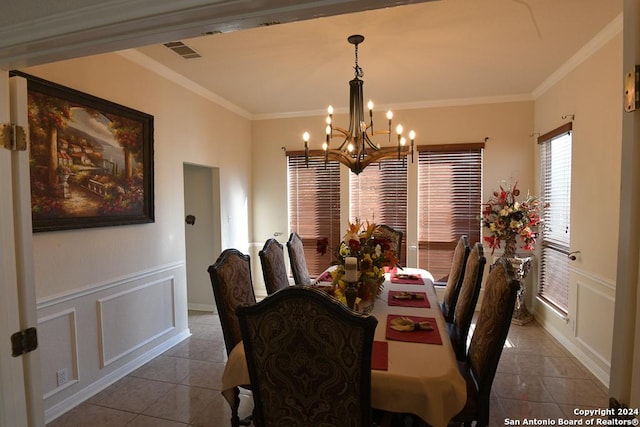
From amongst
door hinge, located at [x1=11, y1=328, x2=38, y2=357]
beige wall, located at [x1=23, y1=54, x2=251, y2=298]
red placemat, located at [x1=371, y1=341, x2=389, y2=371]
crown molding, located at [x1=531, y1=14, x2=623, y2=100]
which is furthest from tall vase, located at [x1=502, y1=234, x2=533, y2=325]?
door hinge, located at [x1=11, y1=328, x2=38, y2=357]

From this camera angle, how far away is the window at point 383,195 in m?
4.82

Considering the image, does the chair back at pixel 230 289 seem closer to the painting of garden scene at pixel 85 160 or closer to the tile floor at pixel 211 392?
the tile floor at pixel 211 392

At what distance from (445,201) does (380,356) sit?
3.44 m

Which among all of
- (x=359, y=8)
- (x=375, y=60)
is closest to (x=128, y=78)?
(x=375, y=60)

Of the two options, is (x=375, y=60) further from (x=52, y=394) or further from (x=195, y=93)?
(x=52, y=394)

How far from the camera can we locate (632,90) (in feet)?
2.35

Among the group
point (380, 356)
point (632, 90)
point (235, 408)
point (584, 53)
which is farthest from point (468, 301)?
point (584, 53)

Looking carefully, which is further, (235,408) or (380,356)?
(235,408)

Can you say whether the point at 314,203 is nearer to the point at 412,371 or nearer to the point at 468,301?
the point at 468,301

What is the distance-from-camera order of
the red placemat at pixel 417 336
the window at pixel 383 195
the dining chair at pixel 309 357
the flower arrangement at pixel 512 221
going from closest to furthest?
the dining chair at pixel 309 357 < the red placemat at pixel 417 336 < the flower arrangement at pixel 512 221 < the window at pixel 383 195

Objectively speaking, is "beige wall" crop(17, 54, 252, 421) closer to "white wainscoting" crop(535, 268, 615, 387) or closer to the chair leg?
the chair leg

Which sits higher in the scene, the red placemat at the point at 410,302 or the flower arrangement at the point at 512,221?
the flower arrangement at the point at 512,221

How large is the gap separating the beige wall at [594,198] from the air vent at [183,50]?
Answer: 351cm

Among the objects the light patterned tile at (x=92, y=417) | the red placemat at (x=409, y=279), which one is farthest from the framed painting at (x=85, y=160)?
the red placemat at (x=409, y=279)
